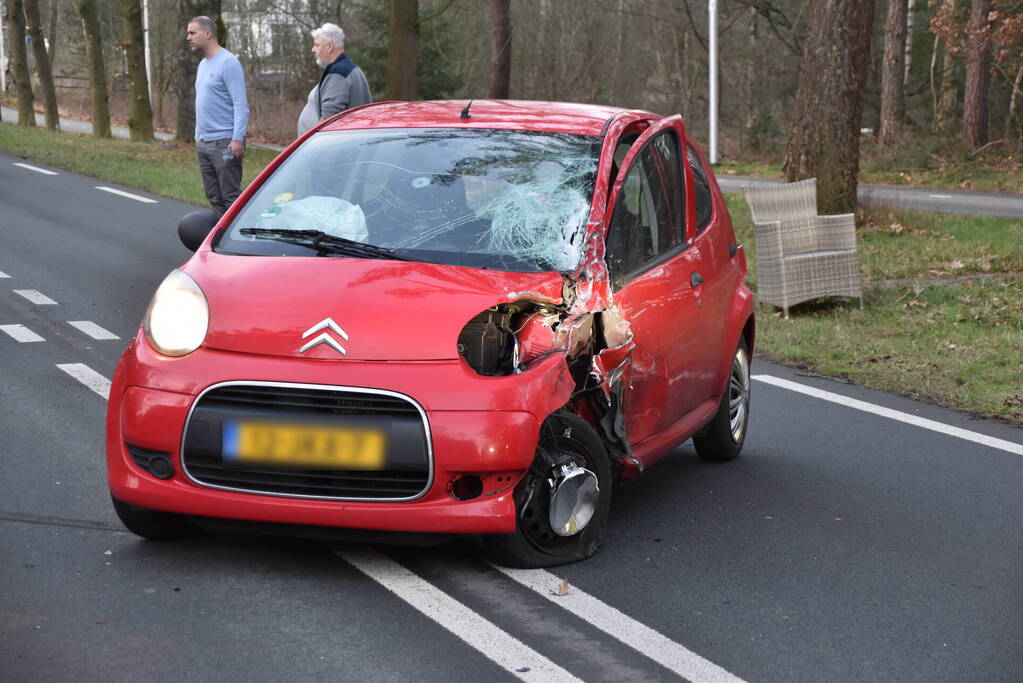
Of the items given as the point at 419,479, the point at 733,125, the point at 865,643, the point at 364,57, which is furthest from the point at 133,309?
the point at 733,125

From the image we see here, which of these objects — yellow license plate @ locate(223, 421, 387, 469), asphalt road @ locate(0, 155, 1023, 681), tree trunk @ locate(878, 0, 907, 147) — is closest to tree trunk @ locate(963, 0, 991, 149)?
tree trunk @ locate(878, 0, 907, 147)

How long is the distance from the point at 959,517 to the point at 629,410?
1.60 metres

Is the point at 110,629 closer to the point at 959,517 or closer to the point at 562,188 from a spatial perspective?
the point at 562,188

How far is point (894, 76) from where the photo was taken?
3219 cm

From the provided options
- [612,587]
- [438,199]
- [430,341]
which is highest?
[438,199]

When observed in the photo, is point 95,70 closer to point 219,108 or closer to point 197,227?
point 219,108

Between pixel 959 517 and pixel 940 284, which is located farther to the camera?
pixel 940 284

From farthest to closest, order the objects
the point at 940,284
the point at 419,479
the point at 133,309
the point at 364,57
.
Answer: the point at 364,57, the point at 940,284, the point at 133,309, the point at 419,479

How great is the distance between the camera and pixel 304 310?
4.59 metres

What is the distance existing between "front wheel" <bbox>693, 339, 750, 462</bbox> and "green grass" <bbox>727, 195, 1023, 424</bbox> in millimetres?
1850

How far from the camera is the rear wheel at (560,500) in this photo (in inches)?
183

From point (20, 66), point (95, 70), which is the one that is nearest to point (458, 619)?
point (95, 70)

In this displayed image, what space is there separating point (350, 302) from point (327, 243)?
0.58 m

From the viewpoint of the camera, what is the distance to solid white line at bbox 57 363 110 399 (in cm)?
758
